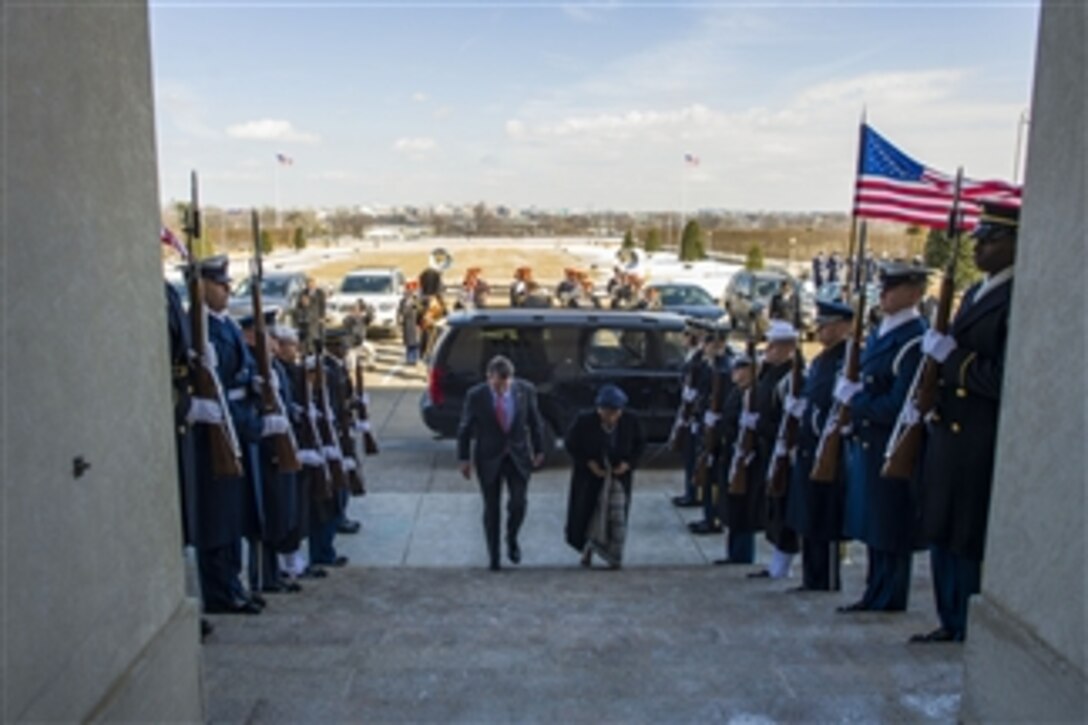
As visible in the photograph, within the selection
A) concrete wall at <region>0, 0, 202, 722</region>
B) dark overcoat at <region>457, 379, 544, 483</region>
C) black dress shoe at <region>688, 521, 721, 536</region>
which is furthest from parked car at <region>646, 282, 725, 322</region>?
concrete wall at <region>0, 0, 202, 722</region>

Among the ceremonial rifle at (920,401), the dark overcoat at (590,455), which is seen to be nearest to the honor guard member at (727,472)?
the dark overcoat at (590,455)

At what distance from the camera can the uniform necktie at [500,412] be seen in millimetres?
7910

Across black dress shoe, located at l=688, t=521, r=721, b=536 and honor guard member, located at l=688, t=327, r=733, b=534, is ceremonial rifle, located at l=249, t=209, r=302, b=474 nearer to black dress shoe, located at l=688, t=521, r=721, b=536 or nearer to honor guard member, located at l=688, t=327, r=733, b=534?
honor guard member, located at l=688, t=327, r=733, b=534

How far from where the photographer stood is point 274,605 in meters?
6.03

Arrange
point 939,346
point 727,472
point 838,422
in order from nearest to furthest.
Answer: point 939,346 < point 838,422 < point 727,472

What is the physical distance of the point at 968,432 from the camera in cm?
451

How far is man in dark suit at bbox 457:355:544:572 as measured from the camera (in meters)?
7.82

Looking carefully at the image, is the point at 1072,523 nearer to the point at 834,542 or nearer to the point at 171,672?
the point at 171,672

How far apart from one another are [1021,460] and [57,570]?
2848 mm

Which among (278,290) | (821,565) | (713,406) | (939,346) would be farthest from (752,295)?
(939,346)

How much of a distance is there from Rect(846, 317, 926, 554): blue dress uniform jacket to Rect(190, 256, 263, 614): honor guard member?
12.1 ft

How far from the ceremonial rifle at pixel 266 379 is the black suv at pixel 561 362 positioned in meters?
5.65

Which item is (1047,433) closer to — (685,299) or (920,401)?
(920,401)

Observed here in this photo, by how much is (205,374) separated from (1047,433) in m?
Result: 4.03
